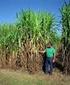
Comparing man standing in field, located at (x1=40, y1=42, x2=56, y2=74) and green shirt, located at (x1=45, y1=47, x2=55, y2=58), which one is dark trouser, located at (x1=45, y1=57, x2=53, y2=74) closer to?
man standing in field, located at (x1=40, y1=42, x2=56, y2=74)

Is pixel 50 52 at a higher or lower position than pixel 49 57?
higher

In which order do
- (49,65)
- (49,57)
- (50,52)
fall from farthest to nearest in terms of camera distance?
(49,65), (49,57), (50,52)

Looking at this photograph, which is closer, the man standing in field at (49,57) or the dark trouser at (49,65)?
the man standing in field at (49,57)

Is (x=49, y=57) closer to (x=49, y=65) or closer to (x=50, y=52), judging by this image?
(x=50, y=52)

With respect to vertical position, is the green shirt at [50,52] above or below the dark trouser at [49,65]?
above

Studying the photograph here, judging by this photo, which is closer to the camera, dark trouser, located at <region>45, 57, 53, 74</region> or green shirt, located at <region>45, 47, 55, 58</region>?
green shirt, located at <region>45, 47, 55, 58</region>

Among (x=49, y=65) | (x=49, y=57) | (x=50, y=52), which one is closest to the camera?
(x=50, y=52)

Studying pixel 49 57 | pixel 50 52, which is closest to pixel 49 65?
pixel 49 57

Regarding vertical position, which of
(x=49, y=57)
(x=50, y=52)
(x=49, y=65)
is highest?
(x=50, y=52)

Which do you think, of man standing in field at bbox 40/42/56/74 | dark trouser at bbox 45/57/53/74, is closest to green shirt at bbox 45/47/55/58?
man standing in field at bbox 40/42/56/74

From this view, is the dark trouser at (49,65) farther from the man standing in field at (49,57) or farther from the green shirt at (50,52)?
the green shirt at (50,52)

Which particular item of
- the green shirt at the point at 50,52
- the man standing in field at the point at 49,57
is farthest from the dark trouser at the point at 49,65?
the green shirt at the point at 50,52

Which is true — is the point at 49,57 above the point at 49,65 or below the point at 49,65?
above

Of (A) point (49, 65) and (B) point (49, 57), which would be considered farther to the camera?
(A) point (49, 65)
